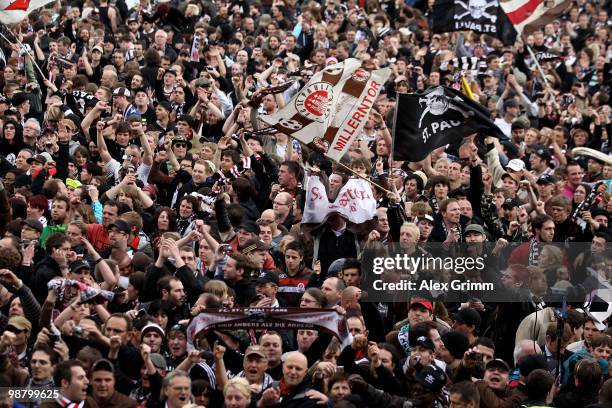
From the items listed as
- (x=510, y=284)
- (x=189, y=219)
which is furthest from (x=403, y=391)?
(x=189, y=219)

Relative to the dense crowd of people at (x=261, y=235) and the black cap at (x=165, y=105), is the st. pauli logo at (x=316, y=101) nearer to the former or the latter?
the dense crowd of people at (x=261, y=235)

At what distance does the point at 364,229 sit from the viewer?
1492 cm

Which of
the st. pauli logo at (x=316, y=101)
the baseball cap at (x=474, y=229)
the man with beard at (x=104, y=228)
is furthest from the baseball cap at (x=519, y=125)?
the man with beard at (x=104, y=228)

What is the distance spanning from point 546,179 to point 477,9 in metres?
5.60

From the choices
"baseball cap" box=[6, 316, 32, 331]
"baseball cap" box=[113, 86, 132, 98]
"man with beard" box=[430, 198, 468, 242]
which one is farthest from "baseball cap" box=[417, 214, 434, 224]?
"baseball cap" box=[113, 86, 132, 98]

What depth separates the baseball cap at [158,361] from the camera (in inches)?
458

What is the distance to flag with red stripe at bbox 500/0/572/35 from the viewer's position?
74.2 ft

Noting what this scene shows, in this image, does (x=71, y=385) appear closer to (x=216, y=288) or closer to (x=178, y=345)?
(x=178, y=345)

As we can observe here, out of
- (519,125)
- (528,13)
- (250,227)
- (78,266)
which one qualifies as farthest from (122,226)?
(528,13)

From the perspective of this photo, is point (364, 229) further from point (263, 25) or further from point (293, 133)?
point (263, 25)

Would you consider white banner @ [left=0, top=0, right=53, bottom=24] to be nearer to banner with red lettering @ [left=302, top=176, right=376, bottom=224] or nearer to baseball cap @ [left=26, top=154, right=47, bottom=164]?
baseball cap @ [left=26, top=154, right=47, bottom=164]

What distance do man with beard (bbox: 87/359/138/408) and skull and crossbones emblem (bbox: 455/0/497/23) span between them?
43.1ft

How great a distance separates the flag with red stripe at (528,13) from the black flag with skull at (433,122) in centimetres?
642

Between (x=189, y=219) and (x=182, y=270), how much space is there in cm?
245
